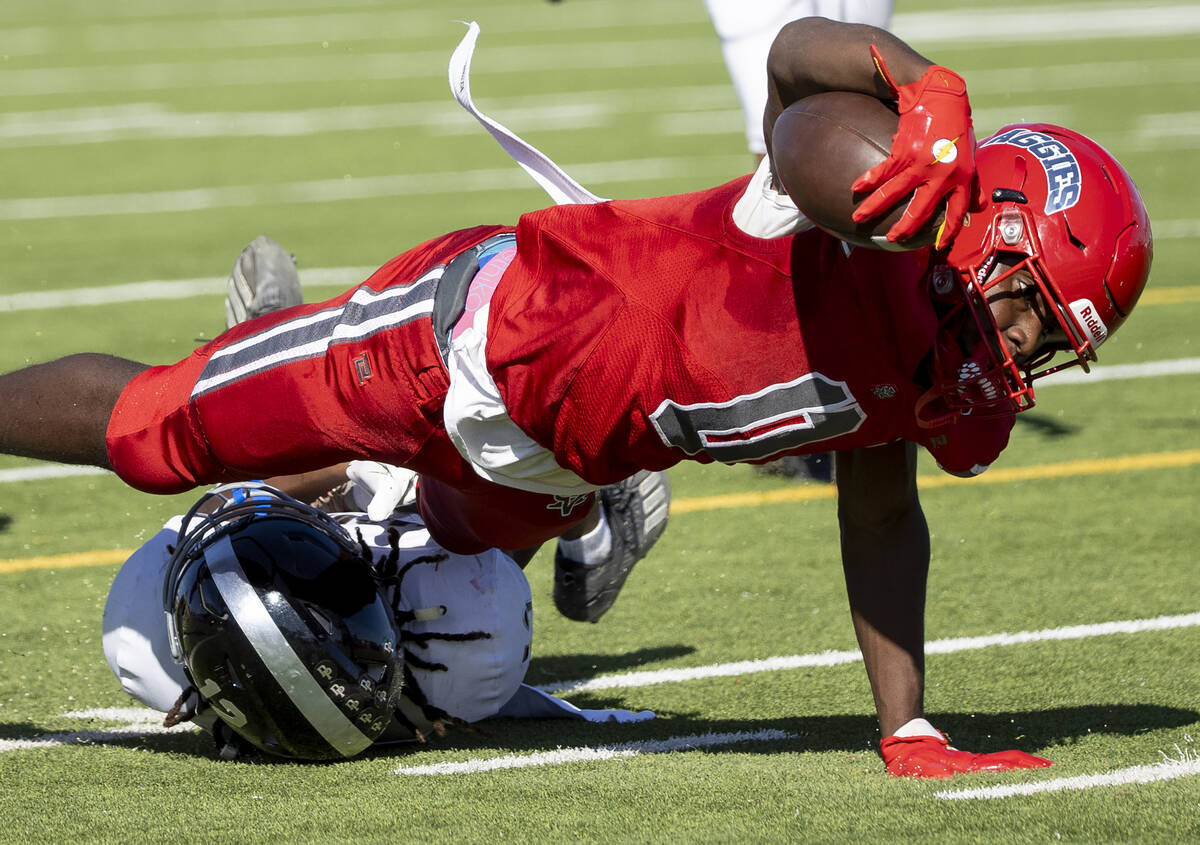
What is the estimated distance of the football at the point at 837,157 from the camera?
2.21 metres

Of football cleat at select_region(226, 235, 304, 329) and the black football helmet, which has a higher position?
football cleat at select_region(226, 235, 304, 329)

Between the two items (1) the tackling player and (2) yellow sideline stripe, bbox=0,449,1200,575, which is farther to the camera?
(2) yellow sideline stripe, bbox=0,449,1200,575

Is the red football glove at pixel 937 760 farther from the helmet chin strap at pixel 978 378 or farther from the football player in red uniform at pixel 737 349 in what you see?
the helmet chin strap at pixel 978 378

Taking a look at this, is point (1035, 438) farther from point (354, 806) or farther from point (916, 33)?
point (916, 33)

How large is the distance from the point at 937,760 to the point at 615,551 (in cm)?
114

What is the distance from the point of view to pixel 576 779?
2.80m

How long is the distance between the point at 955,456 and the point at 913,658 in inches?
17.1

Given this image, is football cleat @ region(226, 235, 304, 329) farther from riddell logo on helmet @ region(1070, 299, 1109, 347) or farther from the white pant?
riddell logo on helmet @ region(1070, 299, 1109, 347)

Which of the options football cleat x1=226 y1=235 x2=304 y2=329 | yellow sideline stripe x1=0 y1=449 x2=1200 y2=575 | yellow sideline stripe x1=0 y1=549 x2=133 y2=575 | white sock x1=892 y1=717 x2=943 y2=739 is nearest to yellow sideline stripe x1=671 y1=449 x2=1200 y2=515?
yellow sideline stripe x1=0 y1=449 x2=1200 y2=575

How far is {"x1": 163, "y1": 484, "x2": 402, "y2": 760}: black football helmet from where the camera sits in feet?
9.43

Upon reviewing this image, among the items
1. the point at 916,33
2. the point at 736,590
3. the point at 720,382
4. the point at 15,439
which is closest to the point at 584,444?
the point at 720,382

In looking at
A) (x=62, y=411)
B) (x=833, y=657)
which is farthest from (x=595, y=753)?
(x=62, y=411)

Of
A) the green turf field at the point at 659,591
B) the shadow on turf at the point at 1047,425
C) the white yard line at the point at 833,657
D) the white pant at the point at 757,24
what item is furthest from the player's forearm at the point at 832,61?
the shadow on turf at the point at 1047,425

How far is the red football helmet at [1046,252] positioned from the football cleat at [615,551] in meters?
1.39
